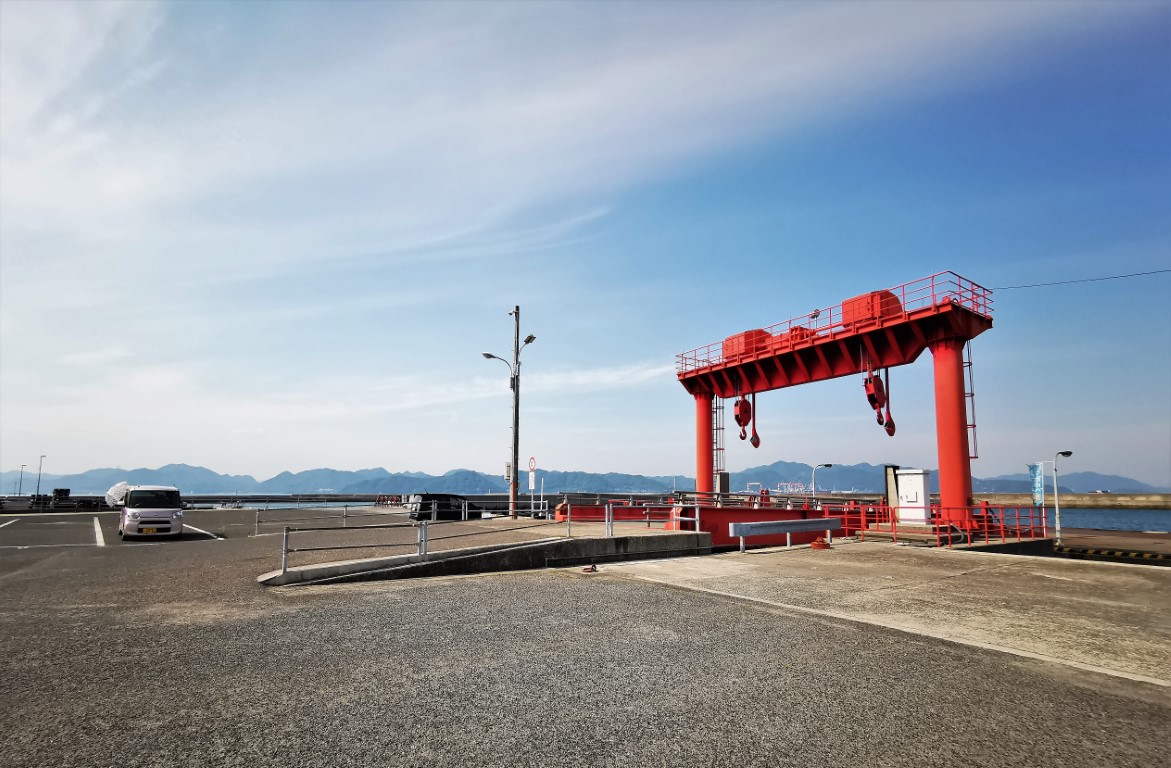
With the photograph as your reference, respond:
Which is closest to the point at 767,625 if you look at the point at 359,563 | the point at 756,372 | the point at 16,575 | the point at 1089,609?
the point at 1089,609

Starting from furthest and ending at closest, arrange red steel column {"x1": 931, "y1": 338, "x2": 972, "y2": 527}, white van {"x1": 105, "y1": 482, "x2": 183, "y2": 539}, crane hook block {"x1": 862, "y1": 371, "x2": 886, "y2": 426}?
crane hook block {"x1": 862, "y1": 371, "x2": 886, "y2": 426}, red steel column {"x1": 931, "y1": 338, "x2": 972, "y2": 527}, white van {"x1": 105, "y1": 482, "x2": 183, "y2": 539}

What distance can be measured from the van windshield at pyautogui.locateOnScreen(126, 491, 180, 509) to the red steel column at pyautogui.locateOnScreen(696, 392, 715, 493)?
2337 centimetres

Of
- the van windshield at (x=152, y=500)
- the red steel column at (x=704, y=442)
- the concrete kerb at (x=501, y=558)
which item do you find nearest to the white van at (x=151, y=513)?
the van windshield at (x=152, y=500)

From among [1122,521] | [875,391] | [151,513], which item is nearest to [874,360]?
[875,391]

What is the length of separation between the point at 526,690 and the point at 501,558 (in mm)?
8400

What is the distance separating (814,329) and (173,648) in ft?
83.1

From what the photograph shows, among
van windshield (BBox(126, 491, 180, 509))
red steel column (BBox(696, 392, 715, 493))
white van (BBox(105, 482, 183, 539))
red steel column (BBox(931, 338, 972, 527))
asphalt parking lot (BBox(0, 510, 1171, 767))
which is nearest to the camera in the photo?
asphalt parking lot (BBox(0, 510, 1171, 767))

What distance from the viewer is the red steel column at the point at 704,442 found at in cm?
3203

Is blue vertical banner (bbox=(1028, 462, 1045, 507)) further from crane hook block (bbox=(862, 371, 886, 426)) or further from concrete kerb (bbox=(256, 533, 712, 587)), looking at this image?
concrete kerb (bbox=(256, 533, 712, 587))

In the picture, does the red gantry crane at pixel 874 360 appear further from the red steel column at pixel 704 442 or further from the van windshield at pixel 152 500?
the van windshield at pixel 152 500

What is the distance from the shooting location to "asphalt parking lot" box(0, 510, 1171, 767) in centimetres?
410

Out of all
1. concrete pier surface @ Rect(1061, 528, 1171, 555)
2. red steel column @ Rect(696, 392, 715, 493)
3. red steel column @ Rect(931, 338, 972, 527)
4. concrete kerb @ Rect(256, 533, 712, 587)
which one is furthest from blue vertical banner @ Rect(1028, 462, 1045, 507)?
concrete kerb @ Rect(256, 533, 712, 587)

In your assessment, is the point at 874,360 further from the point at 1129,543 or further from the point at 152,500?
the point at 152,500

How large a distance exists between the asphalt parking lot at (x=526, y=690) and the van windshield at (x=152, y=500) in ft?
44.9
